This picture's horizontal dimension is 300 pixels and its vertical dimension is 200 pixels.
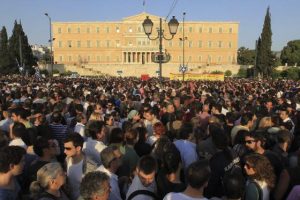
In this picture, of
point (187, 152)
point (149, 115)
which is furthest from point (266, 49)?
point (187, 152)

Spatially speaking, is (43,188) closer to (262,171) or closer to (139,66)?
(262,171)

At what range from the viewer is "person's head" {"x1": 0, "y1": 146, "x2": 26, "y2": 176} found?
414cm

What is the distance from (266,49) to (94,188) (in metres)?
62.5

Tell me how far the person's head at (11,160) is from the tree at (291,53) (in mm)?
94656

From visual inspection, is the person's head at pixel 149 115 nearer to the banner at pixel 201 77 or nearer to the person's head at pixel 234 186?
the person's head at pixel 234 186

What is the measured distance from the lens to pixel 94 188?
11.6 feet

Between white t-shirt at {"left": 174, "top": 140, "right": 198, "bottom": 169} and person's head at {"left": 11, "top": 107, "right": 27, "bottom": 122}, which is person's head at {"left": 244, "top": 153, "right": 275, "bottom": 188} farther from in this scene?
person's head at {"left": 11, "top": 107, "right": 27, "bottom": 122}

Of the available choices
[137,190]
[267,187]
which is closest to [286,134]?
[267,187]

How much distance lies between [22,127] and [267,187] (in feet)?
13.2

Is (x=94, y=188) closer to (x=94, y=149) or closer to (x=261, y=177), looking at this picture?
(x=261, y=177)

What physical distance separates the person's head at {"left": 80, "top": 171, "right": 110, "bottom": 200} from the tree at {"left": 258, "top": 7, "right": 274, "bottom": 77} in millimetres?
61208

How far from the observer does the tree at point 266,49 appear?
6150 centimetres

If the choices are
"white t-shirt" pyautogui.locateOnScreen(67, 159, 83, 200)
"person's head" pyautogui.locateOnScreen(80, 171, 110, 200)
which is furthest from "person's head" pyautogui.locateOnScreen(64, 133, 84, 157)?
"person's head" pyautogui.locateOnScreen(80, 171, 110, 200)

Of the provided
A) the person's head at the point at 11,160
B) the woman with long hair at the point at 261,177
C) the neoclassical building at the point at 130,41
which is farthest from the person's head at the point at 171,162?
the neoclassical building at the point at 130,41
